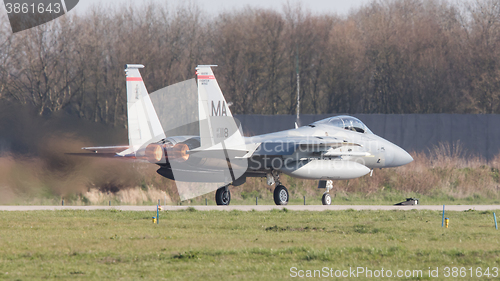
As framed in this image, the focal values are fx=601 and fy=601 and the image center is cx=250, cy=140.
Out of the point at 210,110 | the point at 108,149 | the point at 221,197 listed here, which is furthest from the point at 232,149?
the point at 108,149

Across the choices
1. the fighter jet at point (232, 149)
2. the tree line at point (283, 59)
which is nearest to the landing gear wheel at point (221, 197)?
the fighter jet at point (232, 149)

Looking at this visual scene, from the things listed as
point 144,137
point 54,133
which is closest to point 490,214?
point 144,137

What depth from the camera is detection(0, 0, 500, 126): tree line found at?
165 feet

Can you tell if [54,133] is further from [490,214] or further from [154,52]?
[154,52]

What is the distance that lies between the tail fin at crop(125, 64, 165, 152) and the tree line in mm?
29441

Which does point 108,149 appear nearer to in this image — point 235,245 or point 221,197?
point 221,197

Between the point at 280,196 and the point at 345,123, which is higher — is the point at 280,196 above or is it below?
below

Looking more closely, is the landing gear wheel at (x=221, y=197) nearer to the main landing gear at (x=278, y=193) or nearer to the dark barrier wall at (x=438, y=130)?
the main landing gear at (x=278, y=193)

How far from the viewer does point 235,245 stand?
1274cm

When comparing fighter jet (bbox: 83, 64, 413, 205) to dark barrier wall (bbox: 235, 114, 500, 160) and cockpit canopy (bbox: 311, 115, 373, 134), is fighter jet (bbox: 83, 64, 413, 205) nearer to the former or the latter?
cockpit canopy (bbox: 311, 115, 373, 134)

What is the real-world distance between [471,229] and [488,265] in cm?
500

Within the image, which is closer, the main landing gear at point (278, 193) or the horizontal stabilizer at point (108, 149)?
the horizontal stabilizer at point (108, 149)

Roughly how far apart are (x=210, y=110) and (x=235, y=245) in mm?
8298

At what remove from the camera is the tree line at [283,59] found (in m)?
50.4
